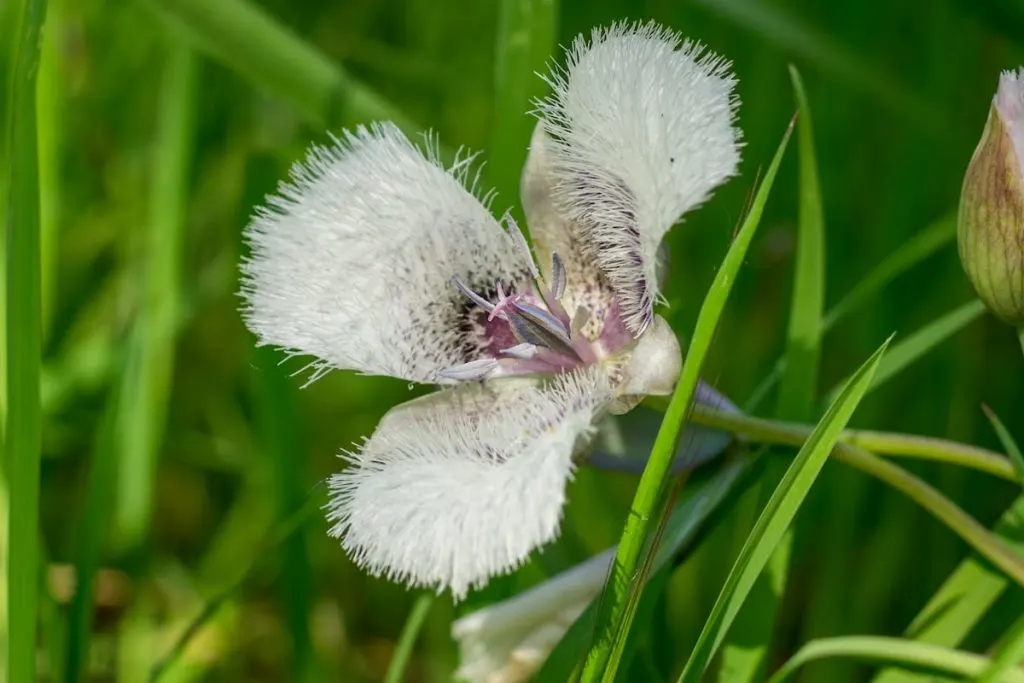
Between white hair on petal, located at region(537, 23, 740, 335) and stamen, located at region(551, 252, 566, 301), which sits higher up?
white hair on petal, located at region(537, 23, 740, 335)

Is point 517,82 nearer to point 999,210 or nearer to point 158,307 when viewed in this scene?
point 999,210

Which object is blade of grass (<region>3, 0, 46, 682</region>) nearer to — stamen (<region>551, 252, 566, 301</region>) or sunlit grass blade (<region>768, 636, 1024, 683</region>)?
stamen (<region>551, 252, 566, 301</region>)

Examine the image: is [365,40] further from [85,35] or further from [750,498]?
[750,498]

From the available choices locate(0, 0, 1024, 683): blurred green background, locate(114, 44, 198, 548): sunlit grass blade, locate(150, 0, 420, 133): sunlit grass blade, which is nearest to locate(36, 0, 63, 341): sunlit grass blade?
locate(0, 0, 1024, 683): blurred green background

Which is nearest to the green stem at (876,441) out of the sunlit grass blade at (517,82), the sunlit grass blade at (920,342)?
the sunlit grass blade at (920,342)

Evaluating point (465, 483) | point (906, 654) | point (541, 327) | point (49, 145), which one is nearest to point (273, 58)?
point (49, 145)

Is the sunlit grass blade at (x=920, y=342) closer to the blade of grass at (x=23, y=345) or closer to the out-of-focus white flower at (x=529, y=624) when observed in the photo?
the out-of-focus white flower at (x=529, y=624)

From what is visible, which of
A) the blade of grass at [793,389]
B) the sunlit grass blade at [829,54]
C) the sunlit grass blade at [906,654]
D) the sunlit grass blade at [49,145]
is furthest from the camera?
the sunlit grass blade at [49,145]
